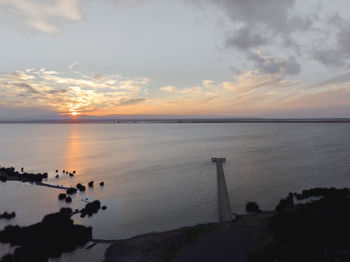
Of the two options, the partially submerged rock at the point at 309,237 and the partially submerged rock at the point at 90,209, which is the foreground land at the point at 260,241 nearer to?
the partially submerged rock at the point at 309,237

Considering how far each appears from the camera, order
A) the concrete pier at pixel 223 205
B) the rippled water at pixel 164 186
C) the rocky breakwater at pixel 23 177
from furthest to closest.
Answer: the rocky breakwater at pixel 23 177
the rippled water at pixel 164 186
the concrete pier at pixel 223 205

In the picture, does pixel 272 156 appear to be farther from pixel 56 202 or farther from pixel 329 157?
pixel 56 202

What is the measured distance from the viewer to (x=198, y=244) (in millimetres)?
21219

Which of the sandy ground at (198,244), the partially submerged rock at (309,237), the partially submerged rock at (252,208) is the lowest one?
the partially submerged rock at (252,208)

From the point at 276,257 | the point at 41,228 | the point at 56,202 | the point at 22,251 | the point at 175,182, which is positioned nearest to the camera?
the point at 276,257

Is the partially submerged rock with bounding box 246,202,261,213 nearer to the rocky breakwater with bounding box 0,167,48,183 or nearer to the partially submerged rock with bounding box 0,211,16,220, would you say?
the partially submerged rock with bounding box 0,211,16,220

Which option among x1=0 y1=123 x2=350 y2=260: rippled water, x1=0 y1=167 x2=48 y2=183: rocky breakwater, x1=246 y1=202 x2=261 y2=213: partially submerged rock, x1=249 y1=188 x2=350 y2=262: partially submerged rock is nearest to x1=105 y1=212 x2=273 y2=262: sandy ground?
x1=249 y1=188 x2=350 y2=262: partially submerged rock

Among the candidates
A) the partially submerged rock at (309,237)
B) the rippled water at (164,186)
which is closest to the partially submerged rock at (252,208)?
the rippled water at (164,186)

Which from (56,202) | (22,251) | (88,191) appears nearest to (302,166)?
(88,191)

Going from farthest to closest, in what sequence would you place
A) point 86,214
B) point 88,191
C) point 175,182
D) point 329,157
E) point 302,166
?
point 329,157 → point 302,166 → point 175,182 → point 88,191 → point 86,214

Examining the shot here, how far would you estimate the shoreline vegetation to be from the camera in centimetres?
1880

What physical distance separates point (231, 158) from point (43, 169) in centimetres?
5708

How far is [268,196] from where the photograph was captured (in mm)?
41656

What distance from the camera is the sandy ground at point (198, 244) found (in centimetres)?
1945
